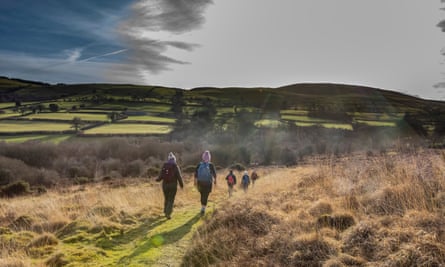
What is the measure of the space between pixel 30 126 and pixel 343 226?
6781 centimetres

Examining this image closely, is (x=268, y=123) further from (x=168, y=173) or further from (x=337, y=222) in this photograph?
(x=337, y=222)

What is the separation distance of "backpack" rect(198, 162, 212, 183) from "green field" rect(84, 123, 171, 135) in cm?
5269

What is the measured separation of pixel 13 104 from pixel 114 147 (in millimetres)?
50590

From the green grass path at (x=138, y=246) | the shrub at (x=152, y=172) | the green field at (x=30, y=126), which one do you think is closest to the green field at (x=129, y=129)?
the green field at (x=30, y=126)

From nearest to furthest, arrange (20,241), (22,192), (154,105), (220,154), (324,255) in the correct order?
(324,255) → (20,241) → (22,192) → (220,154) → (154,105)

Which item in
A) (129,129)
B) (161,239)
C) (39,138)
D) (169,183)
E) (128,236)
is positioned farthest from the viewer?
(129,129)

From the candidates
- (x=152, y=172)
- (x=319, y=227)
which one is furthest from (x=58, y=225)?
A: (x=152, y=172)

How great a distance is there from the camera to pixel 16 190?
28453mm

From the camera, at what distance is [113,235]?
756 cm

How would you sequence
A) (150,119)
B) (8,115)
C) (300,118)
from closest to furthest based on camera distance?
(8,115)
(150,119)
(300,118)

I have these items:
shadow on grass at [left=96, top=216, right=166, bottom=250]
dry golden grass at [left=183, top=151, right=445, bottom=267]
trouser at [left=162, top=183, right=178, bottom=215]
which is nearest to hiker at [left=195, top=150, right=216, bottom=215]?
trouser at [left=162, top=183, right=178, bottom=215]

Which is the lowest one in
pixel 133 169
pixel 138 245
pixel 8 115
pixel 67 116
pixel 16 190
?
pixel 133 169

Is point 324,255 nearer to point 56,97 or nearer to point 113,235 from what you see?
point 113,235

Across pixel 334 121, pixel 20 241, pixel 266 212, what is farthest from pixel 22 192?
pixel 334 121
